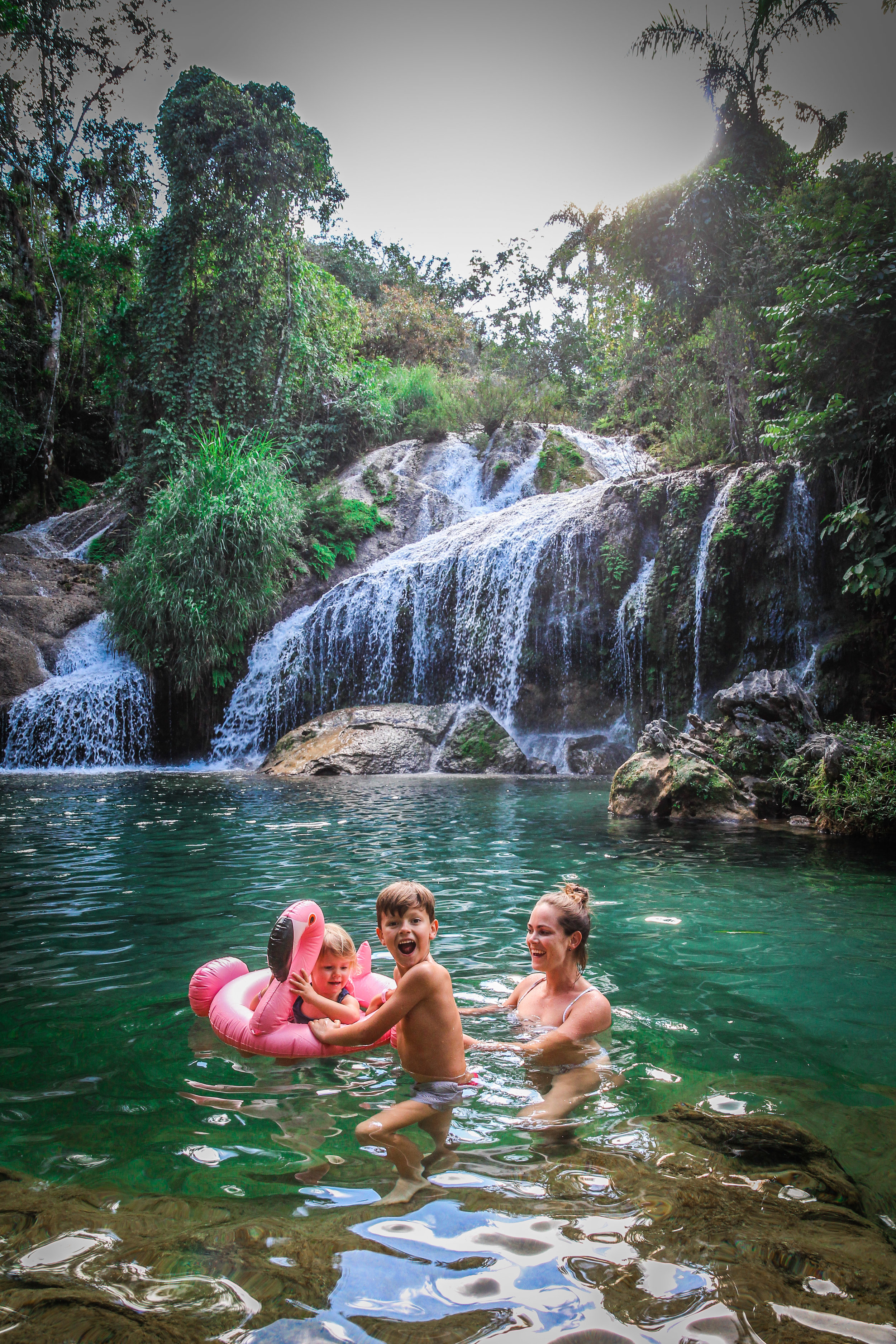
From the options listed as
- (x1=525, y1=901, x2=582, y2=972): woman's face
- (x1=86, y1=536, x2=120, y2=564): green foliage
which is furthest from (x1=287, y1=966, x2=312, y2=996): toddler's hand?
(x1=86, y1=536, x2=120, y2=564): green foliage

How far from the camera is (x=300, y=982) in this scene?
2842mm

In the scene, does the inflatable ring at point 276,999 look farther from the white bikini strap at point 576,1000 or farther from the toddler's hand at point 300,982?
the white bikini strap at point 576,1000

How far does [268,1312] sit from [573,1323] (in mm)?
588

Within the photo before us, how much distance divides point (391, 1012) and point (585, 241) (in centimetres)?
2255

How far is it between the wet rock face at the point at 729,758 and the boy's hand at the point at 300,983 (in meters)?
6.11

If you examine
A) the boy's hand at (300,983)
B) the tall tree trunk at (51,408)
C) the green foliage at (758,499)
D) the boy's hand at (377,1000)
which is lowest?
the boy's hand at (377,1000)

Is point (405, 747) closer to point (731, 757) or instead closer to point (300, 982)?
point (731, 757)

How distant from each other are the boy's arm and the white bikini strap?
0.68m

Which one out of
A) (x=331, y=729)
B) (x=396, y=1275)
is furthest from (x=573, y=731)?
(x=396, y=1275)

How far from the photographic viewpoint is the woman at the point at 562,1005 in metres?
2.88

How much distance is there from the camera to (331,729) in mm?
13852

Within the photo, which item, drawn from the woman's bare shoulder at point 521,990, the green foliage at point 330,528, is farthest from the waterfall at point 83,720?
the woman's bare shoulder at point 521,990

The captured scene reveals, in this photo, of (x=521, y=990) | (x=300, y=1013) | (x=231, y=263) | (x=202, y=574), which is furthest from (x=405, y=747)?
(x=231, y=263)

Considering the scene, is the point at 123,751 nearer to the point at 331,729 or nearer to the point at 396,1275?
the point at 331,729
